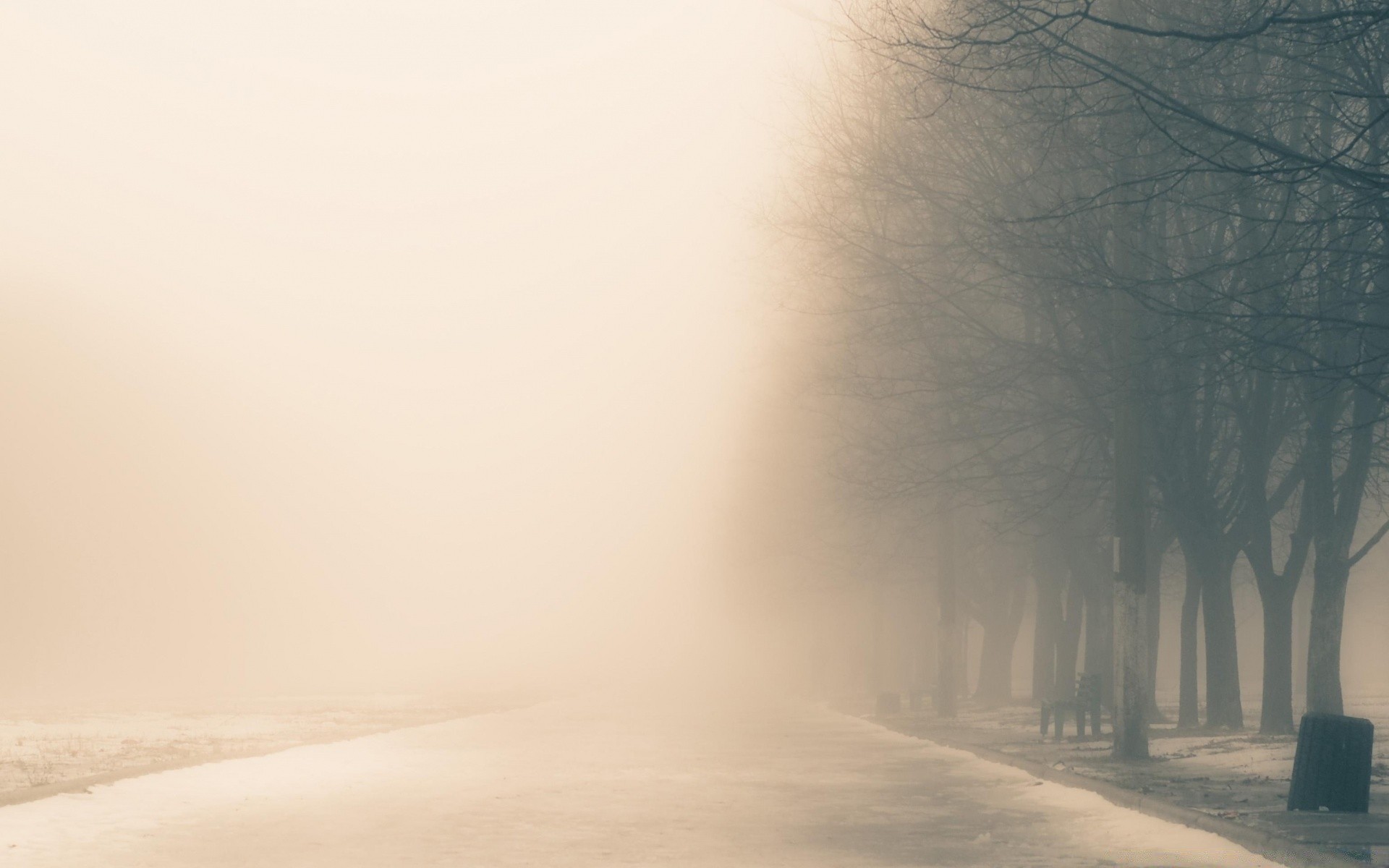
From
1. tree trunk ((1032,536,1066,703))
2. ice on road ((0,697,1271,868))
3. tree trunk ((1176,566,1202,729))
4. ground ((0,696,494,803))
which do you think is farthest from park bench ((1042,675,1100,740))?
ground ((0,696,494,803))

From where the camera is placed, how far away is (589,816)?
1622 centimetres

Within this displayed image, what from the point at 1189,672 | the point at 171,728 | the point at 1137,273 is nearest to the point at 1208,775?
the point at 1137,273

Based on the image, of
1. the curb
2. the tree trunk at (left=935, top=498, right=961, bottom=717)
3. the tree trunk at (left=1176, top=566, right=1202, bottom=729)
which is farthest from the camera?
the tree trunk at (left=935, top=498, right=961, bottom=717)

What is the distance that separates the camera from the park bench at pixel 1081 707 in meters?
27.8

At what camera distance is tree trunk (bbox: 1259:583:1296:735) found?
89.8ft

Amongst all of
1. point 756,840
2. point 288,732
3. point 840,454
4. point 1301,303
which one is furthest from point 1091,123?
point 840,454

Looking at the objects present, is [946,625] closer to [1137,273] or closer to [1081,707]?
→ [1081,707]

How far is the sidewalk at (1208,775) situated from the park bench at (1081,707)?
223 mm

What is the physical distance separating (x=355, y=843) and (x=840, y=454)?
120ft

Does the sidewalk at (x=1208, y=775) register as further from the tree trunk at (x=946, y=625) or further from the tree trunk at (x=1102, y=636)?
the tree trunk at (x=946, y=625)

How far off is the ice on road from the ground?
1645mm

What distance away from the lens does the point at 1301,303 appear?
23031 millimetres

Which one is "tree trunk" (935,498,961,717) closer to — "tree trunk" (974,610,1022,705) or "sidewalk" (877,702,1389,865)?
"sidewalk" (877,702,1389,865)

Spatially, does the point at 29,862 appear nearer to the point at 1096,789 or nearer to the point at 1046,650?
the point at 1096,789
